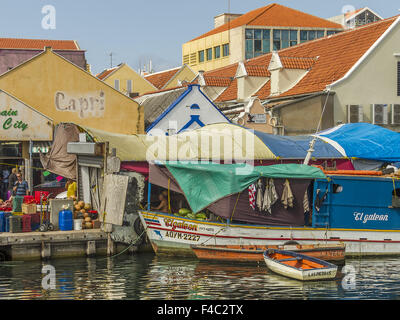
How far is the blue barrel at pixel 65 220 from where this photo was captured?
91.7 ft

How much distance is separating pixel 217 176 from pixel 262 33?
4595 centimetres

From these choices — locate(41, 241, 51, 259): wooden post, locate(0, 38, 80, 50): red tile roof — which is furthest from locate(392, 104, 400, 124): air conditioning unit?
locate(0, 38, 80, 50): red tile roof

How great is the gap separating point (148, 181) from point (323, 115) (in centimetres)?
1312

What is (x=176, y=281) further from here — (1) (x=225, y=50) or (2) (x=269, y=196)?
(1) (x=225, y=50)

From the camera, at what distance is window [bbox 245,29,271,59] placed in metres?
69.4

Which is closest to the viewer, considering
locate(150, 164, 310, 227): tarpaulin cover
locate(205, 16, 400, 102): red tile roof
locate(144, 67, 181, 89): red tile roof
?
locate(150, 164, 310, 227): tarpaulin cover

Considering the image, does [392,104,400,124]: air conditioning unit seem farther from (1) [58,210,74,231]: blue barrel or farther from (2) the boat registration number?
(1) [58,210,74,231]: blue barrel

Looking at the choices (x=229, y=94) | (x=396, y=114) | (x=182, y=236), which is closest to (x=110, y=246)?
(x=182, y=236)

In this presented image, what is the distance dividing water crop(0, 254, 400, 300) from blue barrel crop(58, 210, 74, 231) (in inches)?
62.6

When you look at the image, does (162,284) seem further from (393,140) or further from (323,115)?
(323,115)

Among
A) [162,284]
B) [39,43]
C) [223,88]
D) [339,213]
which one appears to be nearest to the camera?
[162,284]

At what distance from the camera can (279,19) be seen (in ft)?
234
